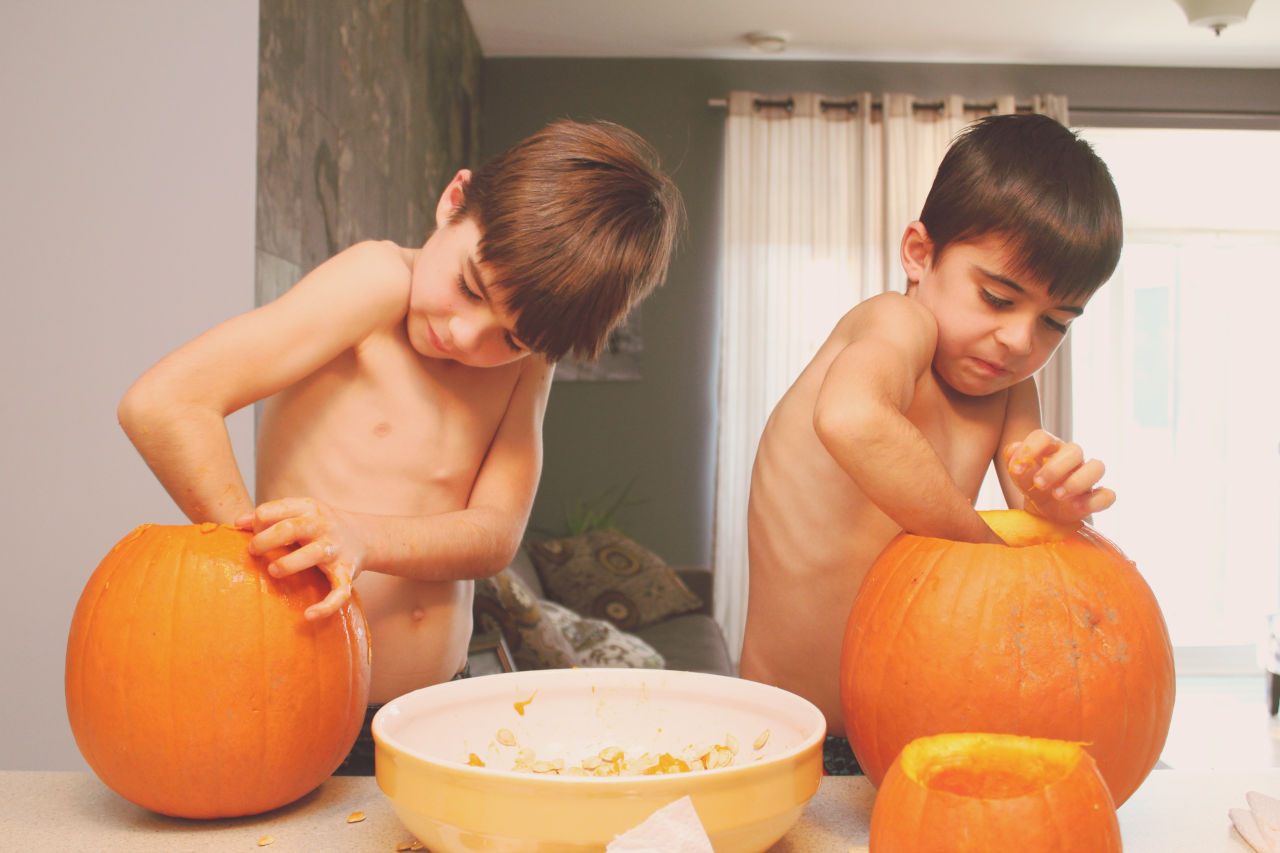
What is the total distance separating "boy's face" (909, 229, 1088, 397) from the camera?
886mm

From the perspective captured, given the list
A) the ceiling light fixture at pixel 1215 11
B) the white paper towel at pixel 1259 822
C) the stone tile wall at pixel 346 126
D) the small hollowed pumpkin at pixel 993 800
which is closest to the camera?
the small hollowed pumpkin at pixel 993 800

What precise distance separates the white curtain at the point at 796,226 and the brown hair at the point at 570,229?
363 cm

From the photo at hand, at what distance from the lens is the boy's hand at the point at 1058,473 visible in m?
0.69

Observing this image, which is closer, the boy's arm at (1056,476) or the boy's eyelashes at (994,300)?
the boy's arm at (1056,476)

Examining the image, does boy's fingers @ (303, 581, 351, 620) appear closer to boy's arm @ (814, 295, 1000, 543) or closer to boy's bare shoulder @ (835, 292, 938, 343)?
boy's arm @ (814, 295, 1000, 543)

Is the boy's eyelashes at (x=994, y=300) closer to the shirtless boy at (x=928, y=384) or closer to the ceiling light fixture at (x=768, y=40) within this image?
the shirtless boy at (x=928, y=384)

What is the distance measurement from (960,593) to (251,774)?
0.50 m

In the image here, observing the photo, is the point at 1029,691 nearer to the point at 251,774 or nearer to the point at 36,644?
the point at 251,774

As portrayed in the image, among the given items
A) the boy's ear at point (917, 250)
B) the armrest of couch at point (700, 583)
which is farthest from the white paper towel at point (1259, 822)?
the armrest of couch at point (700, 583)

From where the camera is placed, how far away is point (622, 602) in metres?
3.72

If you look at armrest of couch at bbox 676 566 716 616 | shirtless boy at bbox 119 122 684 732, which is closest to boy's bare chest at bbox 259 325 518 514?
shirtless boy at bbox 119 122 684 732

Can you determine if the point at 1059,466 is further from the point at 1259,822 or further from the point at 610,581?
the point at 610,581

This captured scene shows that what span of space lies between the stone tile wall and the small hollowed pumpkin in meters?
1.50

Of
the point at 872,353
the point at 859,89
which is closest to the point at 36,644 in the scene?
the point at 872,353
